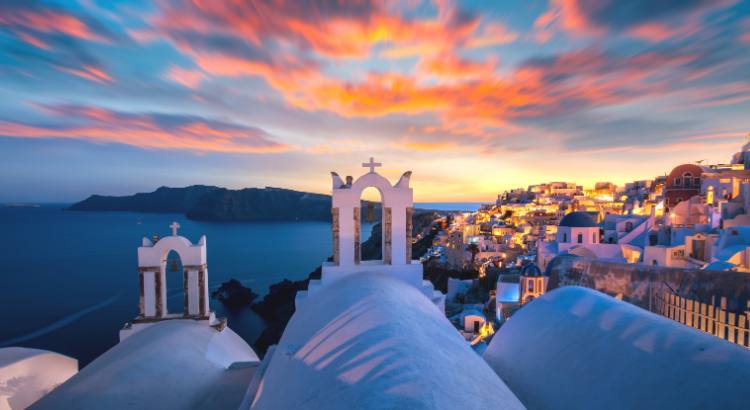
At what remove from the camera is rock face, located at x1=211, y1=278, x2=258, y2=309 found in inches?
1716

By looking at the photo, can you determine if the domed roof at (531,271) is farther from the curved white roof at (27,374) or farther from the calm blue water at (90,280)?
the calm blue water at (90,280)

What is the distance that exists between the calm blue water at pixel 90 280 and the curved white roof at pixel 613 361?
3381cm

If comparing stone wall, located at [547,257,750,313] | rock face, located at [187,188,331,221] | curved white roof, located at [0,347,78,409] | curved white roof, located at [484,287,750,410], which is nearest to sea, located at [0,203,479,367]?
curved white roof, located at [0,347,78,409]

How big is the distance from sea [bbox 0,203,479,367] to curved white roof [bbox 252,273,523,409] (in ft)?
24.5

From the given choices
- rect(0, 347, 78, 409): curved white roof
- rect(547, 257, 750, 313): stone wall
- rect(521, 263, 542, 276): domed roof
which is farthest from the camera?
rect(521, 263, 542, 276): domed roof

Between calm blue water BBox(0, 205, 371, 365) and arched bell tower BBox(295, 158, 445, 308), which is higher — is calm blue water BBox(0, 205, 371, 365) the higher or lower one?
the lower one

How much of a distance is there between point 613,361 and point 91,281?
62.8 metres

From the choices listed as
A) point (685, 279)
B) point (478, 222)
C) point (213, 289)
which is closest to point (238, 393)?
point (685, 279)

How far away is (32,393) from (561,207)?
217 feet

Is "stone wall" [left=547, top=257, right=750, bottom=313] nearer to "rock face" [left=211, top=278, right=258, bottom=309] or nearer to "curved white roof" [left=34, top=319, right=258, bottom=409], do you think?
"curved white roof" [left=34, top=319, right=258, bottom=409]

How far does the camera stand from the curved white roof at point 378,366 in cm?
271

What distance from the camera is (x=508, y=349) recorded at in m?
6.98

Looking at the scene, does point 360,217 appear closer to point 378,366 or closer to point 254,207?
point 378,366

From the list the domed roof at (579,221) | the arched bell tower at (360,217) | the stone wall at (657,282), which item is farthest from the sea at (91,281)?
the domed roof at (579,221)
